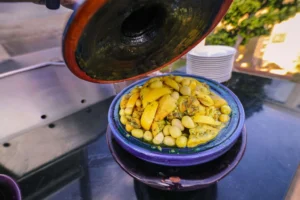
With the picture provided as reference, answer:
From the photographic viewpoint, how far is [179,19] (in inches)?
32.9

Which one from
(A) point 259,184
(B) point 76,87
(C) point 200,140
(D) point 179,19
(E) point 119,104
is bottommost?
(B) point 76,87

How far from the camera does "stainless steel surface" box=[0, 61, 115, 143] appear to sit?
129 cm

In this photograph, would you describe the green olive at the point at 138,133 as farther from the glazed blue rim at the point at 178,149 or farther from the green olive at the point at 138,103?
the green olive at the point at 138,103

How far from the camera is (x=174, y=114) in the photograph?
35.0 inches

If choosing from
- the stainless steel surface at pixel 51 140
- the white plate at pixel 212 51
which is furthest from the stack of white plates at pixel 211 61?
the stainless steel surface at pixel 51 140

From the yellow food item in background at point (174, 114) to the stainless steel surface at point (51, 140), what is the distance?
1.65ft

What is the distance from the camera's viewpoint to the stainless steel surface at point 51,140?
1.18 m

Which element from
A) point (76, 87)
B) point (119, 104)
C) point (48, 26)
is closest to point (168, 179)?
point (119, 104)

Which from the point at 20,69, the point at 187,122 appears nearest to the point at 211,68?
the point at 187,122

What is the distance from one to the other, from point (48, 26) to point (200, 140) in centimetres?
236

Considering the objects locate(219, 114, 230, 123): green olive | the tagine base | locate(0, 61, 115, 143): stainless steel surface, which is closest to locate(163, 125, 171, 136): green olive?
the tagine base

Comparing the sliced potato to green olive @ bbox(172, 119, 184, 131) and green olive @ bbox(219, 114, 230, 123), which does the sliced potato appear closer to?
green olive @ bbox(172, 119, 184, 131)

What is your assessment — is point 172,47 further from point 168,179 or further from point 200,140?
point 168,179

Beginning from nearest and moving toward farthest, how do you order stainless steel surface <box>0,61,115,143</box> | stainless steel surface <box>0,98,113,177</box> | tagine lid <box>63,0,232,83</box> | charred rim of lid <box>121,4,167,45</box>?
1. tagine lid <box>63,0,232,83</box>
2. charred rim of lid <box>121,4,167,45</box>
3. stainless steel surface <box>0,98,113,177</box>
4. stainless steel surface <box>0,61,115,143</box>
